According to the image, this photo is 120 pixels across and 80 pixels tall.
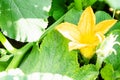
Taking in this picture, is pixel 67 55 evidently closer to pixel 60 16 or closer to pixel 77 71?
pixel 77 71

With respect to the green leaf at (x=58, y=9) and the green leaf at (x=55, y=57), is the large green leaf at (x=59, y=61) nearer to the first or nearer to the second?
the green leaf at (x=55, y=57)

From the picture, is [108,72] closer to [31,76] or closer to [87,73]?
[87,73]

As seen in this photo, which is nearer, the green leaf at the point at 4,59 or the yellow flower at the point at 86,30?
the yellow flower at the point at 86,30

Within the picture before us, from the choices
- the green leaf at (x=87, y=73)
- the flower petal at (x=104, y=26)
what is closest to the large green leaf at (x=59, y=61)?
the green leaf at (x=87, y=73)

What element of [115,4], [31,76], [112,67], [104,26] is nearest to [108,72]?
[112,67]

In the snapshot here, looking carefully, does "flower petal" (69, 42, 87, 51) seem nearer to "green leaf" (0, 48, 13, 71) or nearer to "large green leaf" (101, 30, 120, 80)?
"large green leaf" (101, 30, 120, 80)

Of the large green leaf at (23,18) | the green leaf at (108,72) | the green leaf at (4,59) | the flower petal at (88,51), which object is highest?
the large green leaf at (23,18)

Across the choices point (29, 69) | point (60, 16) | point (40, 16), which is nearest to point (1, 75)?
point (29, 69)
